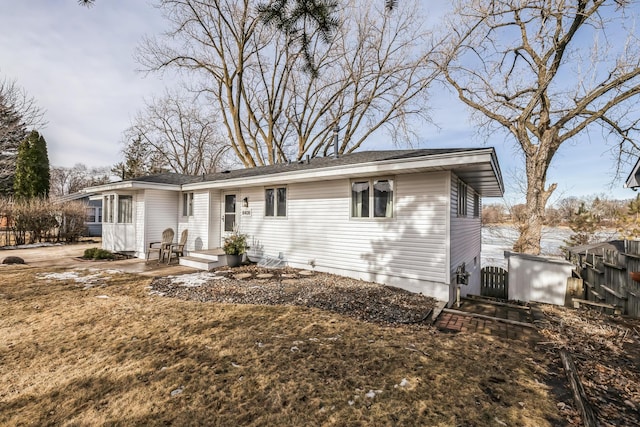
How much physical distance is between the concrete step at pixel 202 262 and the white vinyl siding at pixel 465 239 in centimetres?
687

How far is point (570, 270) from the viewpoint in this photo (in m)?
8.34

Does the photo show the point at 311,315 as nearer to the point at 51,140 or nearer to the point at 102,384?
the point at 102,384

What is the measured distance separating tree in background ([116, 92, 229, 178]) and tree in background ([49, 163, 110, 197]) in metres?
16.2

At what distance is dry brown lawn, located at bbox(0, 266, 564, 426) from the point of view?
2.42 metres

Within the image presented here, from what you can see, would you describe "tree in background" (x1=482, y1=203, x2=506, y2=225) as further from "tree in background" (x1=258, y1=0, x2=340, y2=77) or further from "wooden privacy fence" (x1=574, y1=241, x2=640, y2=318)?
"tree in background" (x1=258, y1=0, x2=340, y2=77)

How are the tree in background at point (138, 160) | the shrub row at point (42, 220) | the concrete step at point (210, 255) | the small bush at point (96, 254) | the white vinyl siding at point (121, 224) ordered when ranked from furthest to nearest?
the tree in background at point (138, 160) → the shrub row at point (42, 220) → the white vinyl siding at point (121, 224) → the small bush at point (96, 254) → the concrete step at point (210, 255)

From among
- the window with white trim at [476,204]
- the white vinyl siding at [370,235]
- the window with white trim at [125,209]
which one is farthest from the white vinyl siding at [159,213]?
the window with white trim at [476,204]

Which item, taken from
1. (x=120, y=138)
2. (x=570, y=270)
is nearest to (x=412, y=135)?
(x=570, y=270)

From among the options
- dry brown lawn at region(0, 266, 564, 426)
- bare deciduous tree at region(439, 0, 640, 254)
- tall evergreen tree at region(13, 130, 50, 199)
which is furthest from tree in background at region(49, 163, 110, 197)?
bare deciduous tree at region(439, 0, 640, 254)

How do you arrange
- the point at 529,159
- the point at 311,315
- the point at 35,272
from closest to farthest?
the point at 311,315, the point at 35,272, the point at 529,159

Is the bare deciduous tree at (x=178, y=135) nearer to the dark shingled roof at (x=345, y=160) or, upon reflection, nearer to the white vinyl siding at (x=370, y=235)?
the dark shingled roof at (x=345, y=160)

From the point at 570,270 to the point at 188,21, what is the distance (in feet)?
72.7

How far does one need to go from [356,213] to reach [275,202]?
9.76ft

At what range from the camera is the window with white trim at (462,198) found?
7.47 meters
